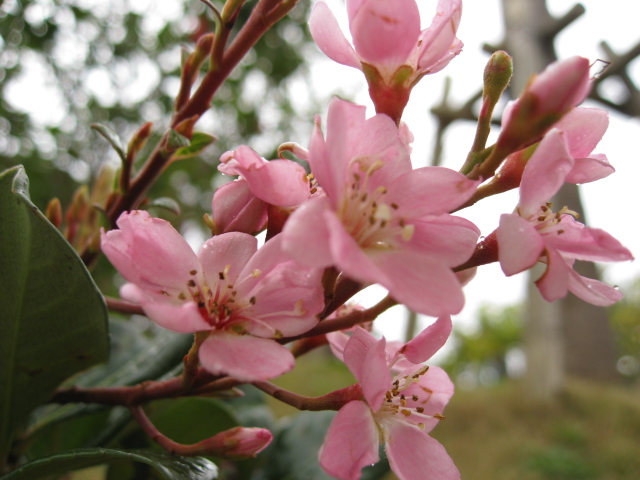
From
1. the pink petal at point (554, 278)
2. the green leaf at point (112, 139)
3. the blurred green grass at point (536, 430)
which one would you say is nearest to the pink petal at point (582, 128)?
the pink petal at point (554, 278)

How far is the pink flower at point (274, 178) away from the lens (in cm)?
42

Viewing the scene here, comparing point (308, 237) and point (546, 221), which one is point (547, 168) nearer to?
point (546, 221)

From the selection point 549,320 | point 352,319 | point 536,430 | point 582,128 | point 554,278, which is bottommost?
point 536,430

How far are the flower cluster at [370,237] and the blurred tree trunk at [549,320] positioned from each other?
331 centimetres

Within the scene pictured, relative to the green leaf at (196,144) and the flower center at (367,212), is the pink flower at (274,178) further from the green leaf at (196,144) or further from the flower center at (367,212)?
the green leaf at (196,144)

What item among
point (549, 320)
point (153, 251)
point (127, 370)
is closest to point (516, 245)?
point (153, 251)

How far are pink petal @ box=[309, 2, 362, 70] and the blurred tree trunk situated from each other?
131 inches

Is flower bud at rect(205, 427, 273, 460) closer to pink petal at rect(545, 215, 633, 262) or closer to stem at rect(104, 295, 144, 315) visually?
stem at rect(104, 295, 144, 315)

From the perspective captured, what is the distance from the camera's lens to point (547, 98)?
15.7 inches

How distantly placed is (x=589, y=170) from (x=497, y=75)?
122mm

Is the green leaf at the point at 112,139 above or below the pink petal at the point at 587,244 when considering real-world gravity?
below

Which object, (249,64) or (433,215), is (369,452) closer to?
(433,215)

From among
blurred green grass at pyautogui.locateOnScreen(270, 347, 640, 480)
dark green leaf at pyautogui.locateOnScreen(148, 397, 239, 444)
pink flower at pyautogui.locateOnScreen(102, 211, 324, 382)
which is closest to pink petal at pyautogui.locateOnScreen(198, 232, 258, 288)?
pink flower at pyautogui.locateOnScreen(102, 211, 324, 382)

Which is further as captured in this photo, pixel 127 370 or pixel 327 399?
pixel 127 370
